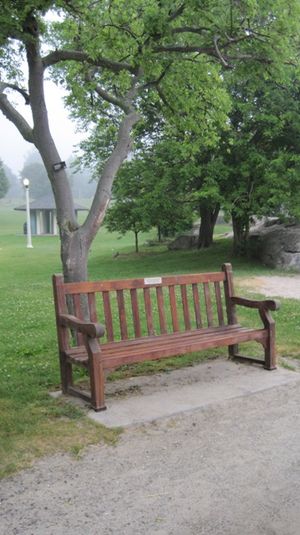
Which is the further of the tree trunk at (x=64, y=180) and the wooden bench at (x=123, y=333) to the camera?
the tree trunk at (x=64, y=180)

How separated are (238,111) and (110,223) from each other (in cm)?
700

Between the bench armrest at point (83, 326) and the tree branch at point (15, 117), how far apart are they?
2372mm

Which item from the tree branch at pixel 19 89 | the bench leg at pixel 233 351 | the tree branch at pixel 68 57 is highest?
the tree branch at pixel 68 57

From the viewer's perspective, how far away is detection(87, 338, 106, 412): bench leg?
4.45 metres

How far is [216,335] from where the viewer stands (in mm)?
5621

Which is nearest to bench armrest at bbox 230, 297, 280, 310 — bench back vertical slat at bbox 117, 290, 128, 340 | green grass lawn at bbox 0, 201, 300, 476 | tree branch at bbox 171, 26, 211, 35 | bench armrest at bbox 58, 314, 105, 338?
green grass lawn at bbox 0, 201, 300, 476

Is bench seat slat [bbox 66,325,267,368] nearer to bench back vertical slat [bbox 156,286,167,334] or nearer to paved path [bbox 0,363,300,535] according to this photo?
bench back vertical slat [bbox 156,286,167,334]

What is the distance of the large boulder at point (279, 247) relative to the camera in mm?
16719

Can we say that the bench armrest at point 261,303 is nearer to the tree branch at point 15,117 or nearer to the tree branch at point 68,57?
the tree branch at point 15,117

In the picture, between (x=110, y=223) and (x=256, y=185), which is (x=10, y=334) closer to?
(x=256, y=185)

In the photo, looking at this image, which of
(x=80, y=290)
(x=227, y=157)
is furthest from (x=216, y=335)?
(x=227, y=157)

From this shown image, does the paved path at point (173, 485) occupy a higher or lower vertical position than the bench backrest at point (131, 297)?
lower

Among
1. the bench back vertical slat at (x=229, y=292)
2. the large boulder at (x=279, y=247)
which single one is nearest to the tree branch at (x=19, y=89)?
the bench back vertical slat at (x=229, y=292)

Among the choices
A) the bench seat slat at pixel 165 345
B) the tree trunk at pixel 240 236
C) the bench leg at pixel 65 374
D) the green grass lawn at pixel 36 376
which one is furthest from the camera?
the tree trunk at pixel 240 236
